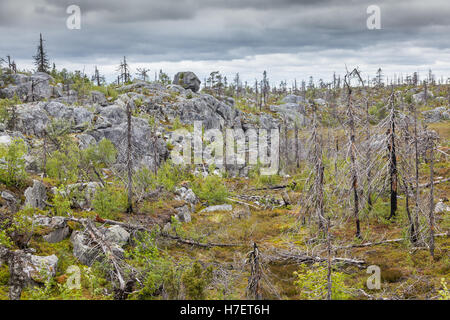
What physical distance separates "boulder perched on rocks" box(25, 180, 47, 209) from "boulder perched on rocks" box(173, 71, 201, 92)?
6668 centimetres

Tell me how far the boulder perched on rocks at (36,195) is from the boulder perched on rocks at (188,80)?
66682 millimetres

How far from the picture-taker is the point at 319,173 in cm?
1391

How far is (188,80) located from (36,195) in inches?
2697

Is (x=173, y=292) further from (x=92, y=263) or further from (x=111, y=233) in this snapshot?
(x=111, y=233)

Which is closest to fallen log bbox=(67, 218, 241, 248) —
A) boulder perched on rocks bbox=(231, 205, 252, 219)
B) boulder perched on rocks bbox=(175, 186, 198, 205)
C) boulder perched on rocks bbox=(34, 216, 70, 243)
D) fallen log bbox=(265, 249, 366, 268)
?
boulder perched on rocks bbox=(34, 216, 70, 243)

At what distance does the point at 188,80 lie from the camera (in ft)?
263

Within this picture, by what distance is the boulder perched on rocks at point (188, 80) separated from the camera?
262 ft

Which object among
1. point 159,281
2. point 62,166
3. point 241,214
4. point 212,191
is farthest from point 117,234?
point 212,191

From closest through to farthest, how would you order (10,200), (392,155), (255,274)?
1. (255,274)
2. (10,200)
3. (392,155)

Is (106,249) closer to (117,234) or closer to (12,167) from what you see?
(117,234)

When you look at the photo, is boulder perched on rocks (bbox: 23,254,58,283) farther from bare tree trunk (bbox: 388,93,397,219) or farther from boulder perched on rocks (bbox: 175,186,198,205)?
bare tree trunk (bbox: 388,93,397,219)
